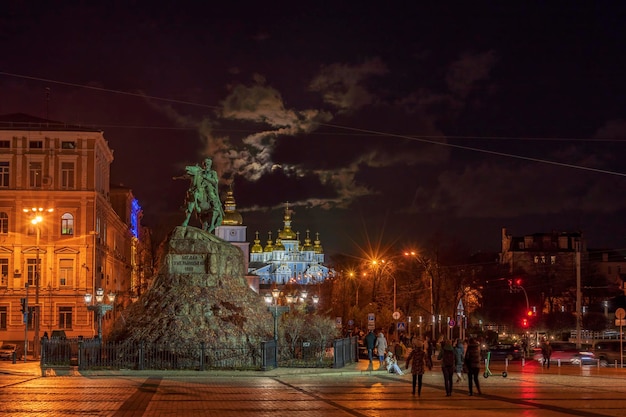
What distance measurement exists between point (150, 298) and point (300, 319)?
8336 millimetres

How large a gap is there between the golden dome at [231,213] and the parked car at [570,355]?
439 feet

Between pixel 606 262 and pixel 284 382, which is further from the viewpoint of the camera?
pixel 606 262

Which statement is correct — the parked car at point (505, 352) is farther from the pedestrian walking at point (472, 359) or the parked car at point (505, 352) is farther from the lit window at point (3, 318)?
the pedestrian walking at point (472, 359)

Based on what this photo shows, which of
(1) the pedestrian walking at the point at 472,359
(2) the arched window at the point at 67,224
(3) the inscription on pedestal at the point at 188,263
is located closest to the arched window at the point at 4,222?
(2) the arched window at the point at 67,224

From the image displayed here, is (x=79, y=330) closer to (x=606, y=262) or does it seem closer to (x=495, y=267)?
(x=495, y=267)

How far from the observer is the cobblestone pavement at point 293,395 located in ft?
67.6

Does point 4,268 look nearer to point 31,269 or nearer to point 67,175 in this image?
point 31,269

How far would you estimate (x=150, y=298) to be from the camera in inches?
1556

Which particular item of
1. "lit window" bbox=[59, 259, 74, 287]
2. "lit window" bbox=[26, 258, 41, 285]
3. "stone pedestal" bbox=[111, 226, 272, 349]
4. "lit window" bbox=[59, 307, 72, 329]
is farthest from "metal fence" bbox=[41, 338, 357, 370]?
"lit window" bbox=[59, 259, 74, 287]

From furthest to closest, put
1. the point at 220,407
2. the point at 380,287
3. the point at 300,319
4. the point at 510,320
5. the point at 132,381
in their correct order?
the point at 510,320, the point at 380,287, the point at 300,319, the point at 132,381, the point at 220,407

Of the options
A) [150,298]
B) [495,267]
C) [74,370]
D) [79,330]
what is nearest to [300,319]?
[150,298]

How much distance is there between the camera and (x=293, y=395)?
2520 cm

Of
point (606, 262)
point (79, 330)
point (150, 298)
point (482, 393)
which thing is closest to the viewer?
point (482, 393)

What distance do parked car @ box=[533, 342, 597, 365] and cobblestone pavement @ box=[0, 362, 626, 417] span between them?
16334 millimetres
